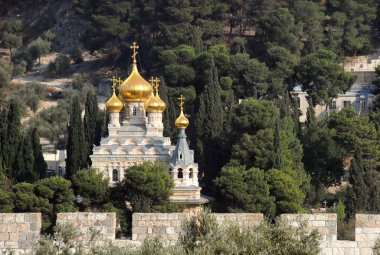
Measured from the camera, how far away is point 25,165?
189 ft

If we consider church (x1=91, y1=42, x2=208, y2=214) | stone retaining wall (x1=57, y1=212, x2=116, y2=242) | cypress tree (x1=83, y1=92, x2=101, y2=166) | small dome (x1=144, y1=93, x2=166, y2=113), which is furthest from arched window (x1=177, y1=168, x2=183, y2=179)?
stone retaining wall (x1=57, y1=212, x2=116, y2=242)

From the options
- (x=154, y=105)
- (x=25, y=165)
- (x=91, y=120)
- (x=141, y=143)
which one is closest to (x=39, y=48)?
(x=91, y=120)

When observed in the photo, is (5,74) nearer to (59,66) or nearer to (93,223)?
(59,66)

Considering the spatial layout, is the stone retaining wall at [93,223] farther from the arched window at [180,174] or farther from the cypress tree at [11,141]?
the arched window at [180,174]

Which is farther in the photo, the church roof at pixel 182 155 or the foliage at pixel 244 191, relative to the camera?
the church roof at pixel 182 155

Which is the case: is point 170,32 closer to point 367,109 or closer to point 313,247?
point 367,109

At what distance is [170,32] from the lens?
85.8m

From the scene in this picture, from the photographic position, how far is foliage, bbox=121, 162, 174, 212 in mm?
51688

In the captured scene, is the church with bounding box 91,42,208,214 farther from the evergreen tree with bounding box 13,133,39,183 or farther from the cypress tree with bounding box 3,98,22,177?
the cypress tree with bounding box 3,98,22,177

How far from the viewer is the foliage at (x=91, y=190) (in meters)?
52.6

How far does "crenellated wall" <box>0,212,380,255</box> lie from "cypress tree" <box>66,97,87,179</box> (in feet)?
144

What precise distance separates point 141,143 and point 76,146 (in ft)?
10.4

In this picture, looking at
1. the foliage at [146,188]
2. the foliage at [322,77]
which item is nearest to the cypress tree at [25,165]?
the foliage at [146,188]

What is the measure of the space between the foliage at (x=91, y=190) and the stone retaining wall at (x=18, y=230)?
36.5 meters
